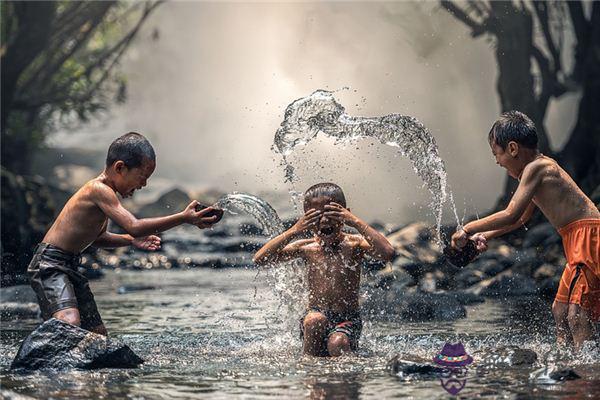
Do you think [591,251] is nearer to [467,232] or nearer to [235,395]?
[467,232]

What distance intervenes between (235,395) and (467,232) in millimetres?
2094

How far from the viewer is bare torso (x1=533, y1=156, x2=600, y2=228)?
722 cm

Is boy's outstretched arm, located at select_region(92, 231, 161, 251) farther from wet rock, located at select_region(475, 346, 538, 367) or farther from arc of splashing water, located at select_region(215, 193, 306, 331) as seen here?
wet rock, located at select_region(475, 346, 538, 367)

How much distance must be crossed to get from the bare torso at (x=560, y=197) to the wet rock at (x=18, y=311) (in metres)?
5.24

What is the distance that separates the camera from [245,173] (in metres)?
39.9

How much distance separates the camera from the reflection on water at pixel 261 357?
5.86 m

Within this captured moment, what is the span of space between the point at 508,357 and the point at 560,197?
1216 mm

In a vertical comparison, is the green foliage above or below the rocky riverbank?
above

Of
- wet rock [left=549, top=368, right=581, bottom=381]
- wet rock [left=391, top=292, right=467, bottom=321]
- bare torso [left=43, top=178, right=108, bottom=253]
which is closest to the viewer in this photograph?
wet rock [left=549, top=368, right=581, bottom=381]

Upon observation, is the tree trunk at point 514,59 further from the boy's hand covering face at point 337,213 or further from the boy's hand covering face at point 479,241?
the boy's hand covering face at point 337,213

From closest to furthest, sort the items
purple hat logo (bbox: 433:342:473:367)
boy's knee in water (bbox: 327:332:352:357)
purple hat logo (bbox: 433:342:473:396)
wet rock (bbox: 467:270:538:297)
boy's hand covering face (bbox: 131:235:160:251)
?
purple hat logo (bbox: 433:342:473:396) < purple hat logo (bbox: 433:342:473:367) < boy's knee in water (bbox: 327:332:352:357) < boy's hand covering face (bbox: 131:235:160:251) < wet rock (bbox: 467:270:538:297)

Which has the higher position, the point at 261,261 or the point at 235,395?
the point at 261,261

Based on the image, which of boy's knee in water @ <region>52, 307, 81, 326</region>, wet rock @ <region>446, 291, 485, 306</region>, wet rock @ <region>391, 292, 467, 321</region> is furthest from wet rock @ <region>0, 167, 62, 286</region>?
boy's knee in water @ <region>52, 307, 81, 326</region>

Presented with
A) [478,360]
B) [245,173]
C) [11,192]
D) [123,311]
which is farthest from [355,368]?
[245,173]
